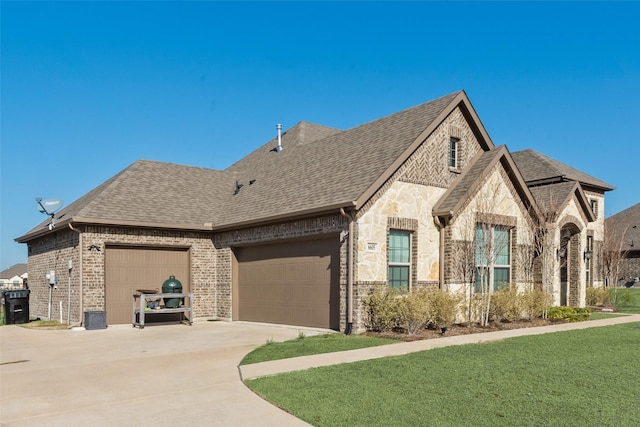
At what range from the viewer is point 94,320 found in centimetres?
1697

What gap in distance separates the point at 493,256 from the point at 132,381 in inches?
464

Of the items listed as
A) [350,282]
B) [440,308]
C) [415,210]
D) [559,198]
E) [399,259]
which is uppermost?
[559,198]

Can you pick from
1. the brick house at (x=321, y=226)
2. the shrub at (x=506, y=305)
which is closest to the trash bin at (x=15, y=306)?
the brick house at (x=321, y=226)

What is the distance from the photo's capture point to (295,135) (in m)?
26.3

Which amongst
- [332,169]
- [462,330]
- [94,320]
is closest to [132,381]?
[462,330]

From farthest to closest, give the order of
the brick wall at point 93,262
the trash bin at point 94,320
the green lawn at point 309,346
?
the brick wall at point 93,262
the trash bin at point 94,320
the green lawn at point 309,346

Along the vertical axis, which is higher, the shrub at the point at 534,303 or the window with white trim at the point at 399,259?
the window with white trim at the point at 399,259

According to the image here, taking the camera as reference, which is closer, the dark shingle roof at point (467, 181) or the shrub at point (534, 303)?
the dark shingle roof at point (467, 181)

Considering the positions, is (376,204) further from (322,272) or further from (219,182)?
(219,182)

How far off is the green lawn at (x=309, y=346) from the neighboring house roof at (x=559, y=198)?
1021 centimetres

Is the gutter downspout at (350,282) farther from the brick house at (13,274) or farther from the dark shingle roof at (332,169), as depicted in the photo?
the brick house at (13,274)

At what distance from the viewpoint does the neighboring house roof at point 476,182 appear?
16047 millimetres

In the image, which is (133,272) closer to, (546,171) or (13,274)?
(546,171)

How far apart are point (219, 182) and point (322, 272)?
399 inches
